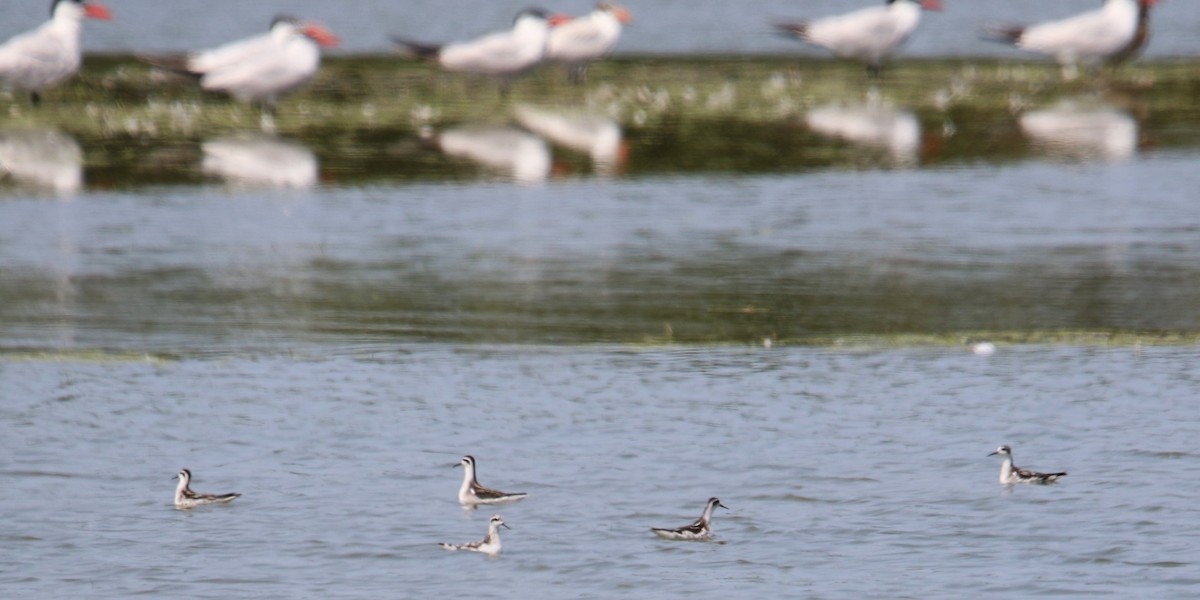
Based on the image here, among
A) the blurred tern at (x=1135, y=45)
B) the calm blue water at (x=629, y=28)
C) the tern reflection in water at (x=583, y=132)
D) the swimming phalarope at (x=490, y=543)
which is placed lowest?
the swimming phalarope at (x=490, y=543)

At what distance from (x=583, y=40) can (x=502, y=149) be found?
309 inches

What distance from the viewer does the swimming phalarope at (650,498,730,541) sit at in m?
9.36

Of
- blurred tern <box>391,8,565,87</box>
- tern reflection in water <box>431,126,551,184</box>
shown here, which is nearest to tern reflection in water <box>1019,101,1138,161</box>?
tern reflection in water <box>431,126,551,184</box>

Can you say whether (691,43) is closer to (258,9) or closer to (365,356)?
(258,9)

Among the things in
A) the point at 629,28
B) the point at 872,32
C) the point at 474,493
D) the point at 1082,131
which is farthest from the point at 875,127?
the point at 629,28

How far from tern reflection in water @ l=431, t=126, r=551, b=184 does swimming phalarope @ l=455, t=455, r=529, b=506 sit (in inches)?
463

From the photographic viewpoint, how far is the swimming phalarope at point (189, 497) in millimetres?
10023

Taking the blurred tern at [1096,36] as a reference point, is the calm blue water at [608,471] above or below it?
below

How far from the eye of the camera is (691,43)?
40.8 meters

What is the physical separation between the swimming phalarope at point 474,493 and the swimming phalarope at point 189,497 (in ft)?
3.97

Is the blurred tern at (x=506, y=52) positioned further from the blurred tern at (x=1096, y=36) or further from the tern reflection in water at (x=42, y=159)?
the blurred tern at (x=1096, y=36)

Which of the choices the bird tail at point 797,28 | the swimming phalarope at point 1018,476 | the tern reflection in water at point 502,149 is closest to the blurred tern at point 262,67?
the tern reflection in water at point 502,149

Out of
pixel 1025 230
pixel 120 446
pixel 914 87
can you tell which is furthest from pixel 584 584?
pixel 914 87

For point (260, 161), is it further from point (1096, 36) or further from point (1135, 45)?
point (1135, 45)
